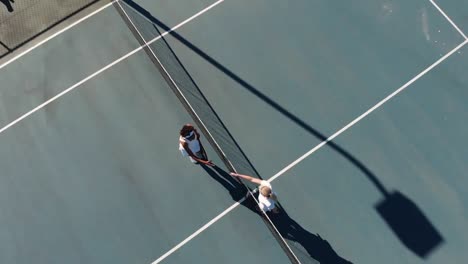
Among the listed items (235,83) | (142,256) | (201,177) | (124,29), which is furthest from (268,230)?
(124,29)

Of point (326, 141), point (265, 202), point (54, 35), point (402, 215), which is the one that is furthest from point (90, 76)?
point (402, 215)

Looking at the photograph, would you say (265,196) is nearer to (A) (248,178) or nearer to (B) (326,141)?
(A) (248,178)

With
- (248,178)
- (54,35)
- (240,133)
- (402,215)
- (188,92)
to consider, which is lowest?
(402,215)

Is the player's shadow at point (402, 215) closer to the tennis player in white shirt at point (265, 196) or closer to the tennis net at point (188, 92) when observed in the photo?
the tennis net at point (188, 92)

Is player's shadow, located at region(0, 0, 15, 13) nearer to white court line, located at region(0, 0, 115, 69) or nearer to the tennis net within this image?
white court line, located at region(0, 0, 115, 69)

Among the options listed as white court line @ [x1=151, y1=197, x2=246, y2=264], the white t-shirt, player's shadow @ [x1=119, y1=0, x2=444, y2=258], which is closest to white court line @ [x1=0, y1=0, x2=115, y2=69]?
player's shadow @ [x1=119, y1=0, x2=444, y2=258]

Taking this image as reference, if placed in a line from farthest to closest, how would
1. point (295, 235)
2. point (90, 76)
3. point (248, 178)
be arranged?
1. point (90, 76)
2. point (295, 235)
3. point (248, 178)
